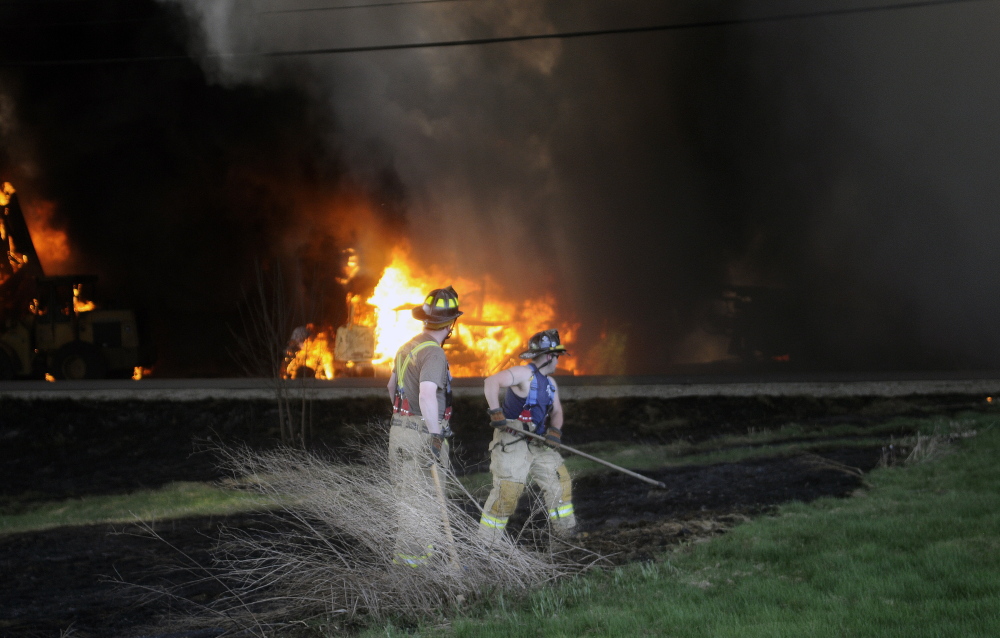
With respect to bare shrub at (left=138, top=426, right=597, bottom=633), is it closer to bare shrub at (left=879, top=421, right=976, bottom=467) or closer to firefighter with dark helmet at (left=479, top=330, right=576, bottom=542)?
firefighter with dark helmet at (left=479, top=330, right=576, bottom=542)

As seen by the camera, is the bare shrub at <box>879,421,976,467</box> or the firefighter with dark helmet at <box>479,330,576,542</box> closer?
the firefighter with dark helmet at <box>479,330,576,542</box>

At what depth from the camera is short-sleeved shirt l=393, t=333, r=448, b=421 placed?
16.9ft

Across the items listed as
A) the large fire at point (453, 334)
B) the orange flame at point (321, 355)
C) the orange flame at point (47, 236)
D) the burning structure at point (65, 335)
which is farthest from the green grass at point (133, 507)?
the orange flame at point (47, 236)

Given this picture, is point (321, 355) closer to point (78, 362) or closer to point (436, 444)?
point (78, 362)

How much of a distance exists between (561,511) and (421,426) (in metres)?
1.45

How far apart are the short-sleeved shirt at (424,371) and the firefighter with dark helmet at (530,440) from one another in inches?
26.8

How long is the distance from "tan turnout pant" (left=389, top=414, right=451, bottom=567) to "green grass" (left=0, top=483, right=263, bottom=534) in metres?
3.53

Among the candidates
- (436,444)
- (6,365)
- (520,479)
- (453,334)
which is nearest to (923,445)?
(520,479)

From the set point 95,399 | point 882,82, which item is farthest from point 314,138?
point 882,82

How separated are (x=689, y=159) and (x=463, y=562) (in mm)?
21001

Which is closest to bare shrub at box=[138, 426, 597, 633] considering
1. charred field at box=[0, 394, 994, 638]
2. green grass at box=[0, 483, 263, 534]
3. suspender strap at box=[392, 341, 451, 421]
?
suspender strap at box=[392, 341, 451, 421]

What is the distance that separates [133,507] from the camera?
916 cm

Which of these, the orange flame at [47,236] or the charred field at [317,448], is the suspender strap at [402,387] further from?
the orange flame at [47,236]

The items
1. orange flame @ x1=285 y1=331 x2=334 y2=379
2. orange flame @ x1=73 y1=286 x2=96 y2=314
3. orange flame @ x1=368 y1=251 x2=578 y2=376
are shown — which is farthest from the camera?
orange flame @ x1=368 y1=251 x2=578 y2=376
